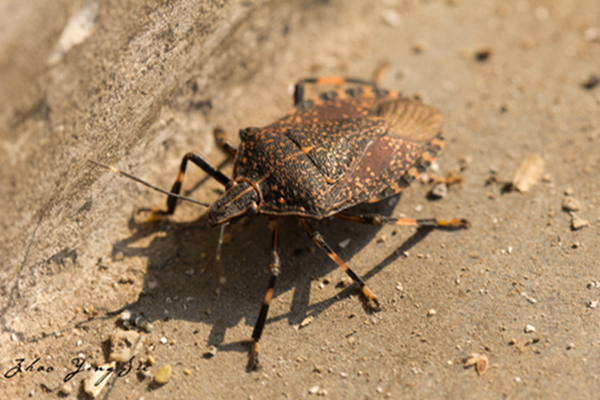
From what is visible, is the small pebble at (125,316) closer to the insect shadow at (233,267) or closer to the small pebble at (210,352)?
the insect shadow at (233,267)

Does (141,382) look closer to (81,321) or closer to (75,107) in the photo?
(81,321)

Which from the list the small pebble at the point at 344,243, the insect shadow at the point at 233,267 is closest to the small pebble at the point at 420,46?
the insect shadow at the point at 233,267

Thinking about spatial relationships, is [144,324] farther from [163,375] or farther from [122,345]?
[163,375]

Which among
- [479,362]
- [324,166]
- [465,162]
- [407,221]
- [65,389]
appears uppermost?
[324,166]

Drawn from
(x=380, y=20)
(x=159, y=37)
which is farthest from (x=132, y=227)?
(x=380, y=20)

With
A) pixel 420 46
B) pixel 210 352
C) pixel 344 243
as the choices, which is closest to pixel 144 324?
pixel 210 352
